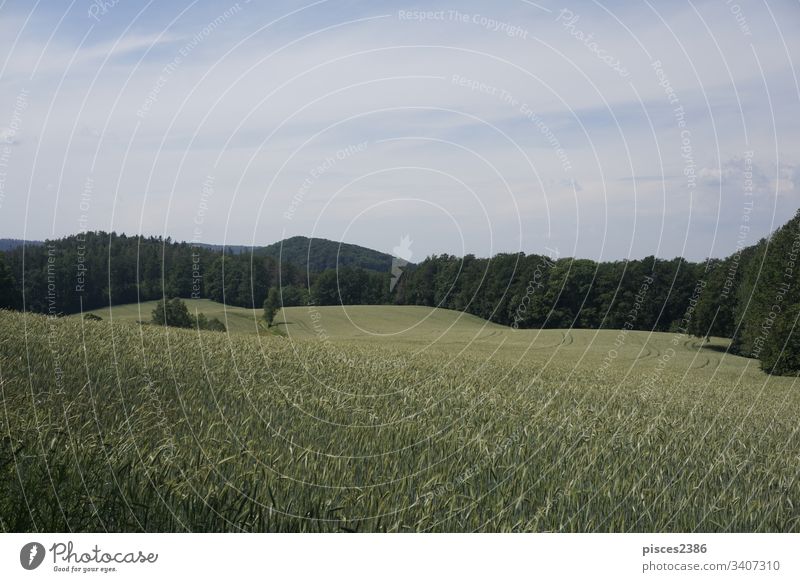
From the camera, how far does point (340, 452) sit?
7938 millimetres

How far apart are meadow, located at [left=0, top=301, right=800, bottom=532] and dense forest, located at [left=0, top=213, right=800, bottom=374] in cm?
161

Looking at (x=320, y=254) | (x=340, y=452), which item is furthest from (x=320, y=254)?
(x=340, y=452)

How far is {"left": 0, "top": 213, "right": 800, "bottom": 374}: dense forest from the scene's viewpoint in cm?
2322

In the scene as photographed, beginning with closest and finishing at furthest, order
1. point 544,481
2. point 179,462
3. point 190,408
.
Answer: point 179,462 < point 544,481 < point 190,408

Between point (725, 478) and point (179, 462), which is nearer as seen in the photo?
point (179, 462)

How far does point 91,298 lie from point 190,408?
21.2 m

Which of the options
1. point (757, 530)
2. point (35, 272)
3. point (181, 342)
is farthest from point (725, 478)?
point (35, 272)

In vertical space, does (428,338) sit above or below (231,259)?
below

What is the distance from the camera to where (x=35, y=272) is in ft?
79.4

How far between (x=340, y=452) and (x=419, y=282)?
41797 millimetres
